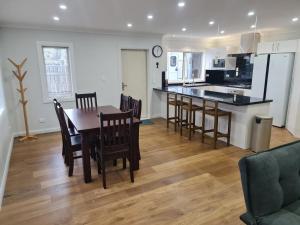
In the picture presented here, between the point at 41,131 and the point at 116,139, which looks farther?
the point at 41,131

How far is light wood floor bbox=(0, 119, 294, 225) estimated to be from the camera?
221cm

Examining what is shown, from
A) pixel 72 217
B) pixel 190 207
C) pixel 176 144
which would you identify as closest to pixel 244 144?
pixel 176 144

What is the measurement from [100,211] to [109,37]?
168 inches

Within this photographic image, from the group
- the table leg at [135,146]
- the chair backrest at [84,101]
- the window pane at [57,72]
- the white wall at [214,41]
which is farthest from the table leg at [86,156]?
the white wall at [214,41]

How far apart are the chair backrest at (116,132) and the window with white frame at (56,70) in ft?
9.25

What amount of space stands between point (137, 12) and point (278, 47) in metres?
3.71

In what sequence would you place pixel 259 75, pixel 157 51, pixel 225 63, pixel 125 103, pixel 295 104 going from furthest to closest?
pixel 225 63, pixel 157 51, pixel 259 75, pixel 295 104, pixel 125 103

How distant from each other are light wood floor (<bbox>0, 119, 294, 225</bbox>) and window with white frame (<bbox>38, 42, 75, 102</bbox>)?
160 cm

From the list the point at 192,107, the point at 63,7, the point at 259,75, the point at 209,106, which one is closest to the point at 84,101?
the point at 63,7

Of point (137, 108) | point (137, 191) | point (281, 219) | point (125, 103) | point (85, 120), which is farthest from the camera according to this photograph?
point (125, 103)

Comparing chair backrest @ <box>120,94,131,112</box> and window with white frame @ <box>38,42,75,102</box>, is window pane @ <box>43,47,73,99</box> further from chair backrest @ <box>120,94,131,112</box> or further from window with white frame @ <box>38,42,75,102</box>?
chair backrest @ <box>120,94,131,112</box>

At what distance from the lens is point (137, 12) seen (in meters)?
3.49

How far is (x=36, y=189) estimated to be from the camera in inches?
107

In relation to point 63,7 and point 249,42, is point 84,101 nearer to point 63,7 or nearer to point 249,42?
point 63,7
